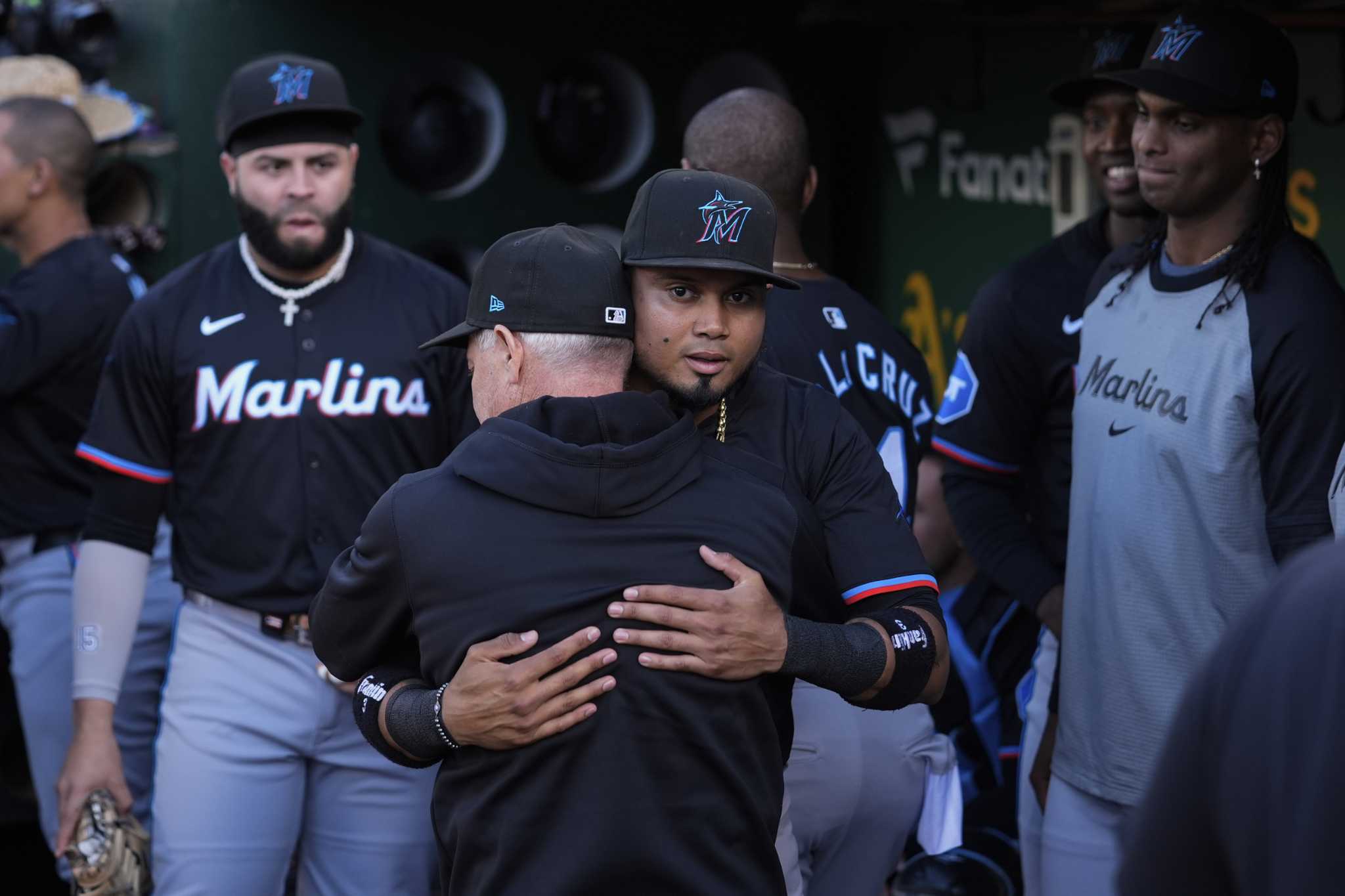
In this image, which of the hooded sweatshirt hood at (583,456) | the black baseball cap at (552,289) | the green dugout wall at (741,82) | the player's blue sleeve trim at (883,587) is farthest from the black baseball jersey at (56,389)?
the player's blue sleeve trim at (883,587)

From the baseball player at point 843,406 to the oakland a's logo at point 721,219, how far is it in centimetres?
52

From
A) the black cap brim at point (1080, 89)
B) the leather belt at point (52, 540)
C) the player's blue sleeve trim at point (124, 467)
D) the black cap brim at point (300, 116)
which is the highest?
the black cap brim at point (300, 116)

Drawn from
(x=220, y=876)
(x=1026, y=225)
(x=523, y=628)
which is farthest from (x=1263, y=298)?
(x=1026, y=225)

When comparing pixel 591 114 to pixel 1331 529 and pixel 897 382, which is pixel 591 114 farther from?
pixel 1331 529

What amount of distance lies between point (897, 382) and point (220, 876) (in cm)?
148

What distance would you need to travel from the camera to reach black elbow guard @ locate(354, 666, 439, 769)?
2041mm

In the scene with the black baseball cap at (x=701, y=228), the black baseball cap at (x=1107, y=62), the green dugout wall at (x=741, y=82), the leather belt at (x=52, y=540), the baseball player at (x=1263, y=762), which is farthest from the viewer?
the green dugout wall at (x=741, y=82)

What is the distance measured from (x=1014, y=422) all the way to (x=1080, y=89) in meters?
0.80

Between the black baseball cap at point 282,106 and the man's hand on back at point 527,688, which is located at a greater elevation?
the black baseball cap at point 282,106

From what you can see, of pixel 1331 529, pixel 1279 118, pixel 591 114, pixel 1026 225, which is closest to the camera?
pixel 1331 529

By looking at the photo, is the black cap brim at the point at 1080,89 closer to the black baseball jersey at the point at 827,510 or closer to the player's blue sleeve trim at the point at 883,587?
the black baseball jersey at the point at 827,510

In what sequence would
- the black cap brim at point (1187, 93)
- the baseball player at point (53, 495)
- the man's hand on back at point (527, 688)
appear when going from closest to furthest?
the man's hand on back at point (527, 688) < the black cap brim at point (1187, 93) < the baseball player at point (53, 495)

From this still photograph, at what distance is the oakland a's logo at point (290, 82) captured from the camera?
10.3 feet

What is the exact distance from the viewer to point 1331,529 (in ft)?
7.72
